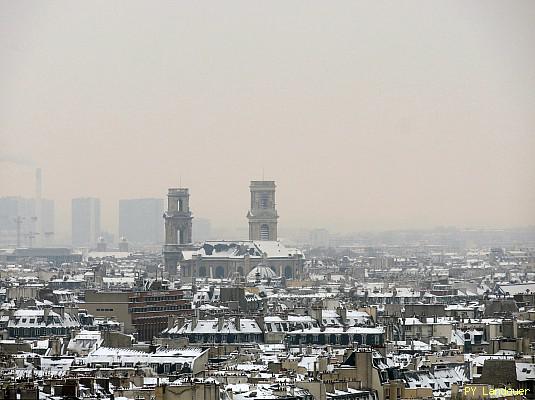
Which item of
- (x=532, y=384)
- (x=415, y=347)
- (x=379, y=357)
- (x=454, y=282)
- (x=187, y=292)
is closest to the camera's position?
(x=532, y=384)

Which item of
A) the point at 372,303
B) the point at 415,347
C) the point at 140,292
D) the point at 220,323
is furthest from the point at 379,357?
the point at 372,303

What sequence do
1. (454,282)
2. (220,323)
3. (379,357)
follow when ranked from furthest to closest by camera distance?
(454,282), (220,323), (379,357)

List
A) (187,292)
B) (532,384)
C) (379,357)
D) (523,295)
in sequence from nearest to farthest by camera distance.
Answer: (532,384) → (379,357) → (523,295) → (187,292)

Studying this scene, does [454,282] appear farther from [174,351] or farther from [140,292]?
[174,351]

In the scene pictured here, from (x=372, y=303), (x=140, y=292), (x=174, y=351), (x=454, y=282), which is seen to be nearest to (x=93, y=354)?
(x=174, y=351)

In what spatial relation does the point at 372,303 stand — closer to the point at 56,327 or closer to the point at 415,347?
the point at 56,327

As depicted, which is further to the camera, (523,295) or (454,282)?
(454,282)

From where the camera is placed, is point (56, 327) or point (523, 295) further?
point (523, 295)

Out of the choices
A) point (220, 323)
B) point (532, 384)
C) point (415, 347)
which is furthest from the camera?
point (220, 323)

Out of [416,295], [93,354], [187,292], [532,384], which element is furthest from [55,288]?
[532,384]
